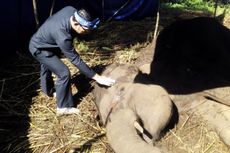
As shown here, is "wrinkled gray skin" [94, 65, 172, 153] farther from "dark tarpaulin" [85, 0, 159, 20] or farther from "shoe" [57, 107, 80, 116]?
"dark tarpaulin" [85, 0, 159, 20]

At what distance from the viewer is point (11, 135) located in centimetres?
532

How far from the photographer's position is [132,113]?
16.0ft

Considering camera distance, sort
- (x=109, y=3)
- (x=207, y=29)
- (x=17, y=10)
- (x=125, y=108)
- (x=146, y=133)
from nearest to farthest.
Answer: (x=146, y=133) → (x=125, y=108) → (x=207, y=29) → (x=17, y=10) → (x=109, y=3)

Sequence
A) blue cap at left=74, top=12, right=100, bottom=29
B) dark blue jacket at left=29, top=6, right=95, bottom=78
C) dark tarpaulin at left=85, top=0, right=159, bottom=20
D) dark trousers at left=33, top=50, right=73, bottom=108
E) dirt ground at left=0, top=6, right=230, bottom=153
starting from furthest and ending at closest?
1. dark tarpaulin at left=85, top=0, right=159, bottom=20
2. dark trousers at left=33, top=50, right=73, bottom=108
3. dark blue jacket at left=29, top=6, right=95, bottom=78
4. blue cap at left=74, top=12, right=100, bottom=29
5. dirt ground at left=0, top=6, right=230, bottom=153

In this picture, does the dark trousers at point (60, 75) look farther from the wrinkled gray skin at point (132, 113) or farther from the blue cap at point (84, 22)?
the blue cap at point (84, 22)

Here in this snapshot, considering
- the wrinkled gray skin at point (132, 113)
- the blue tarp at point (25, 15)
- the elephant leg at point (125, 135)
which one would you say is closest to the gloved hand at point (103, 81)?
the wrinkled gray skin at point (132, 113)

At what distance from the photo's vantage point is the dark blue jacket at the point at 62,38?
5273 mm

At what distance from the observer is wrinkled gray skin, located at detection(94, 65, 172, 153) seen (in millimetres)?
4449

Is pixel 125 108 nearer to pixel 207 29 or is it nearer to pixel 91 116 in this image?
pixel 91 116

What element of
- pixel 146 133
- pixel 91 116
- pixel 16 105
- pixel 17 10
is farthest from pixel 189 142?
pixel 17 10

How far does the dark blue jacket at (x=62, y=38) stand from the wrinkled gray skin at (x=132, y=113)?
1.41ft

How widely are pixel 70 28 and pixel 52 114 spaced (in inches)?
46.3

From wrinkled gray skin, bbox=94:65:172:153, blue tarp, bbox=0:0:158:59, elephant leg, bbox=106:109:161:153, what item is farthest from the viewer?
blue tarp, bbox=0:0:158:59

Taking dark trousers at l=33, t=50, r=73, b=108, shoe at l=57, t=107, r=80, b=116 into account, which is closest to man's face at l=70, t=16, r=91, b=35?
dark trousers at l=33, t=50, r=73, b=108
